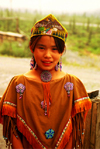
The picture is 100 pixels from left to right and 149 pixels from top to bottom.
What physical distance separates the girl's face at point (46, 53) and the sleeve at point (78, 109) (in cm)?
27

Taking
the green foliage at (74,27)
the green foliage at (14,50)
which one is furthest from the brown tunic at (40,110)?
the green foliage at (74,27)

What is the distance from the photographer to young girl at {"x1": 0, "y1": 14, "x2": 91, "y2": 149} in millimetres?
1619

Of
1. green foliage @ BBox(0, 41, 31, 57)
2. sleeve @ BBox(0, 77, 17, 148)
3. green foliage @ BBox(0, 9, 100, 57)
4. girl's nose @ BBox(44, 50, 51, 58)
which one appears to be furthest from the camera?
green foliage @ BBox(0, 9, 100, 57)

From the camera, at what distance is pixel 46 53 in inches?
61.1

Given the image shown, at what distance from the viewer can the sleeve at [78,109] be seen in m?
1.69

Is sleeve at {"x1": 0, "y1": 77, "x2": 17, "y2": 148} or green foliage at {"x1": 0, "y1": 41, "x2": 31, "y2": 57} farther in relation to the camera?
green foliage at {"x1": 0, "y1": 41, "x2": 31, "y2": 57}

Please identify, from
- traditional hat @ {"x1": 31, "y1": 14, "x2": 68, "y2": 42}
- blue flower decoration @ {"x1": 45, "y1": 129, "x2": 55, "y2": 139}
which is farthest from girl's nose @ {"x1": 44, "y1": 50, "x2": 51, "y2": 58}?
blue flower decoration @ {"x1": 45, "y1": 129, "x2": 55, "y2": 139}

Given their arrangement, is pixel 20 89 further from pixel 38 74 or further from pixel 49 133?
pixel 49 133

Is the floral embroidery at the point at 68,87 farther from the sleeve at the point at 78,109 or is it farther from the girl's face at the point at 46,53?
the girl's face at the point at 46,53

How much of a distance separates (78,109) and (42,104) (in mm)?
299

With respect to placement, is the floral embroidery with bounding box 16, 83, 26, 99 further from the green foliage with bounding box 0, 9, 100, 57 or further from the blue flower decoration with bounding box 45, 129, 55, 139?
the green foliage with bounding box 0, 9, 100, 57

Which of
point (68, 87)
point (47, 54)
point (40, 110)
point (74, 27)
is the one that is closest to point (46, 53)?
point (47, 54)

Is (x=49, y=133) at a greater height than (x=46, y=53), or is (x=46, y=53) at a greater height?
(x=46, y=53)

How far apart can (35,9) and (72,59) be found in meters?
3.29
